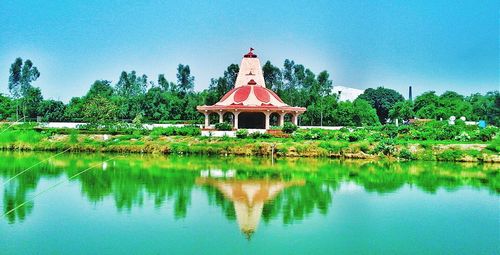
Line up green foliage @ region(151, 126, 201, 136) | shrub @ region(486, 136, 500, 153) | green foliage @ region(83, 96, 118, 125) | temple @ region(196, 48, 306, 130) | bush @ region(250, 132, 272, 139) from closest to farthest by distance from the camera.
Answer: shrub @ region(486, 136, 500, 153) < bush @ region(250, 132, 272, 139) < green foliage @ region(151, 126, 201, 136) < temple @ region(196, 48, 306, 130) < green foliage @ region(83, 96, 118, 125)

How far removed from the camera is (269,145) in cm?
2964

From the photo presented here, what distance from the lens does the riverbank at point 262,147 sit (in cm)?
2809

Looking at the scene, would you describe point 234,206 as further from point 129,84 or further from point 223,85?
point 129,84

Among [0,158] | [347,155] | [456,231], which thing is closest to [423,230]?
[456,231]

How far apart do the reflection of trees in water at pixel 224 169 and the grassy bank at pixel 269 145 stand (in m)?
2.00

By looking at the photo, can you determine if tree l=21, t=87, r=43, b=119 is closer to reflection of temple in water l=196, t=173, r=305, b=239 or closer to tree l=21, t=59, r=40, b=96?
tree l=21, t=59, r=40, b=96

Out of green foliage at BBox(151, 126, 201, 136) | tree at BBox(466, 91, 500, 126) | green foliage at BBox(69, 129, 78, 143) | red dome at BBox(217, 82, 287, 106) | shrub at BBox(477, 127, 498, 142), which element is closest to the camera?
shrub at BBox(477, 127, 498, 142)

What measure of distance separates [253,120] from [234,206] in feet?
81.8

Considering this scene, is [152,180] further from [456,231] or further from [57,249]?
[456,231]

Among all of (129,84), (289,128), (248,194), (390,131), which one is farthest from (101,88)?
(248,194)

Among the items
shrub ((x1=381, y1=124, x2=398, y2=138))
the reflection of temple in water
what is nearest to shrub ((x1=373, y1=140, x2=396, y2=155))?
shrub ((x1=381, y1=124, x2=398, y2=138))

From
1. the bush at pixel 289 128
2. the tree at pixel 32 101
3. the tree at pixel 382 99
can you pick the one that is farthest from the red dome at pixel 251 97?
the tree at pixel 382 99

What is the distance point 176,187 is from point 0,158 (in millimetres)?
13003

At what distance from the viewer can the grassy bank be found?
92.8ft
